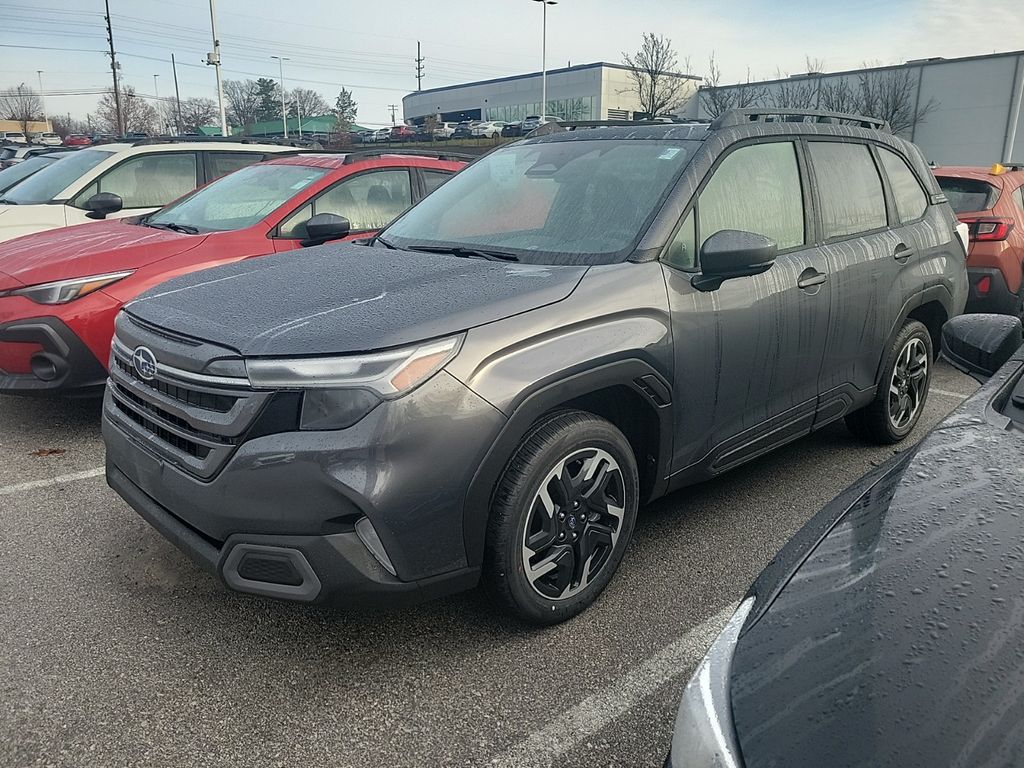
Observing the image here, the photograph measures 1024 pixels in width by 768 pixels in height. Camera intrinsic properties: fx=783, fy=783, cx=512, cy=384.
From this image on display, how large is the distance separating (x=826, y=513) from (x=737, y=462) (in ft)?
5.33

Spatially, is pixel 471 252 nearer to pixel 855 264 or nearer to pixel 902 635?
pixel 855 264

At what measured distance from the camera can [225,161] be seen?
7512 millimetres

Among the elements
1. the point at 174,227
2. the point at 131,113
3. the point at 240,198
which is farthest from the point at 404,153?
the point at 131,113

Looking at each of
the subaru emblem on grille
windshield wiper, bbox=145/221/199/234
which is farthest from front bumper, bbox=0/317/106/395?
the subaru emblem on grille

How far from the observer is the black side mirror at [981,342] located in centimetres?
230

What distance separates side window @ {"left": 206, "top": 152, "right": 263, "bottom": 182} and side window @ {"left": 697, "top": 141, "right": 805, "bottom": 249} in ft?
18.0

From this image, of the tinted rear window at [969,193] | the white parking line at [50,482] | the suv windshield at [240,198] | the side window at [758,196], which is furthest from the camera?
the tinted rear window at [969,193]

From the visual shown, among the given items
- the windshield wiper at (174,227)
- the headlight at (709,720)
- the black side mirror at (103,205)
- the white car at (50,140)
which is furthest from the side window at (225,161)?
the white car at (50,140)

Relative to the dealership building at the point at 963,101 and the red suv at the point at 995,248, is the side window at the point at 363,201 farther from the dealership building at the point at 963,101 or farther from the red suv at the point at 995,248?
the dealership building at the point at 963,101

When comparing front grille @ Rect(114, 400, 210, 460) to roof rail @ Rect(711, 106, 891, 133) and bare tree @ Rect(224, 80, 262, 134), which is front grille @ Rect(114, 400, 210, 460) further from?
bare tree @ Rect(224, 80, 262, 134)

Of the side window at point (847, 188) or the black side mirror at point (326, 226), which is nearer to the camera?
the side window at point (847, 188)

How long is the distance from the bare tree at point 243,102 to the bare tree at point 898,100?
69914 millimetres

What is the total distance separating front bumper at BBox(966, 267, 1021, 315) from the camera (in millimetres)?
6430

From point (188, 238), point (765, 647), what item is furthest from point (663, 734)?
point (188, 238)
